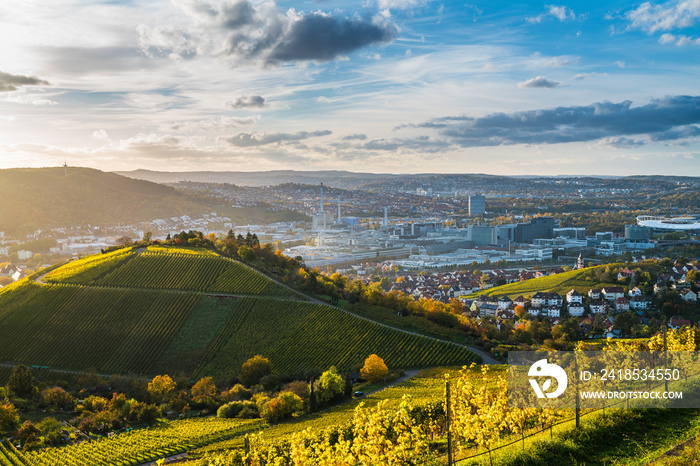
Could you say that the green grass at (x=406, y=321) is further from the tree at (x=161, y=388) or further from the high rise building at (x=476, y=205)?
the high rise building at (x=476, y=205)

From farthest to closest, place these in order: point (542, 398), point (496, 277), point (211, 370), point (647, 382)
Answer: point (496, 277) < point (211, 370) < point (647, 382) < point (542, 398)

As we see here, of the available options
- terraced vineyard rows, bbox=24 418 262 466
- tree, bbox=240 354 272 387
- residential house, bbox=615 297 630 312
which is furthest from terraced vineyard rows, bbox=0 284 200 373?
residential house, bbox=615 297 630 312

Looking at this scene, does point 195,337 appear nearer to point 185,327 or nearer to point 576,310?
point 185,327

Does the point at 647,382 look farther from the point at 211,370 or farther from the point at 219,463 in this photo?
the point at 211,370

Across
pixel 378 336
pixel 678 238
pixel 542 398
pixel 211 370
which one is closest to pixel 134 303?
pixel 211 370

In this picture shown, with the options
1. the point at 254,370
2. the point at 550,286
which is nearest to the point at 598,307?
the point at 550,286

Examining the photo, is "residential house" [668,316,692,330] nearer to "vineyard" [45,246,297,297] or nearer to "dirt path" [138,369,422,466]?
"dirt path" [138,369,422,466]
